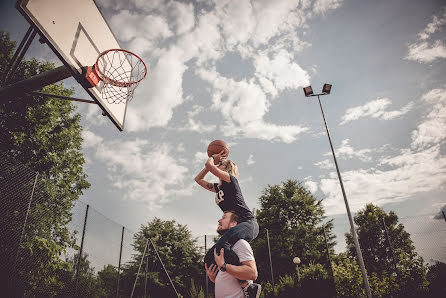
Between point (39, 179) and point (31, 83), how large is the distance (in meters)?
3.78

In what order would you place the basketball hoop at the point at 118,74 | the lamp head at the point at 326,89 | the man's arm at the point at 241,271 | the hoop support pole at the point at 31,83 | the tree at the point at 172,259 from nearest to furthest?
the man's arm at the point at 241,271 → the hoop support pole at the point at 31,83 → the basketball hoop at the point at 118,74 → the lamp head at the point at 326,89 → the tree at the point at 172,259

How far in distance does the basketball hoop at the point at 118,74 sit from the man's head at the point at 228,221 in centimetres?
359

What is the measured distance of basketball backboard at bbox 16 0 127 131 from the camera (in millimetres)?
3209

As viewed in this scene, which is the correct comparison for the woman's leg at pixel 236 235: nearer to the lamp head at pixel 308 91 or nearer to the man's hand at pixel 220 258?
the man's hand at pixel 220 258

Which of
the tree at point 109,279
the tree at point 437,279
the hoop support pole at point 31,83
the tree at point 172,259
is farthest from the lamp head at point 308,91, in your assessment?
the tree at point 172,259

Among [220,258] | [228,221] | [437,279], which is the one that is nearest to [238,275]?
[220,258]

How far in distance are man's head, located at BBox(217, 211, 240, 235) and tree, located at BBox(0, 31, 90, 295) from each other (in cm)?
387

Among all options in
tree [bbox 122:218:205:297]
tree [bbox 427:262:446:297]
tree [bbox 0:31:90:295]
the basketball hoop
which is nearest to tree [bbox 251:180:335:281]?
tree [bbox 122:218:205:297]

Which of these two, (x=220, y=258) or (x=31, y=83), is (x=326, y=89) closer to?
(x=31, y=83)

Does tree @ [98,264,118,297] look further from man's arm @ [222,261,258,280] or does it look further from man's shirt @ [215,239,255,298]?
man's arm @ [222,261,258,280]

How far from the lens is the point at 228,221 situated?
7.43ft

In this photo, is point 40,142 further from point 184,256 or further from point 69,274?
point 184,256

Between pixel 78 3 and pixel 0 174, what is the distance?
3.77m

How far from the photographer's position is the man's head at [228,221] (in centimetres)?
225
